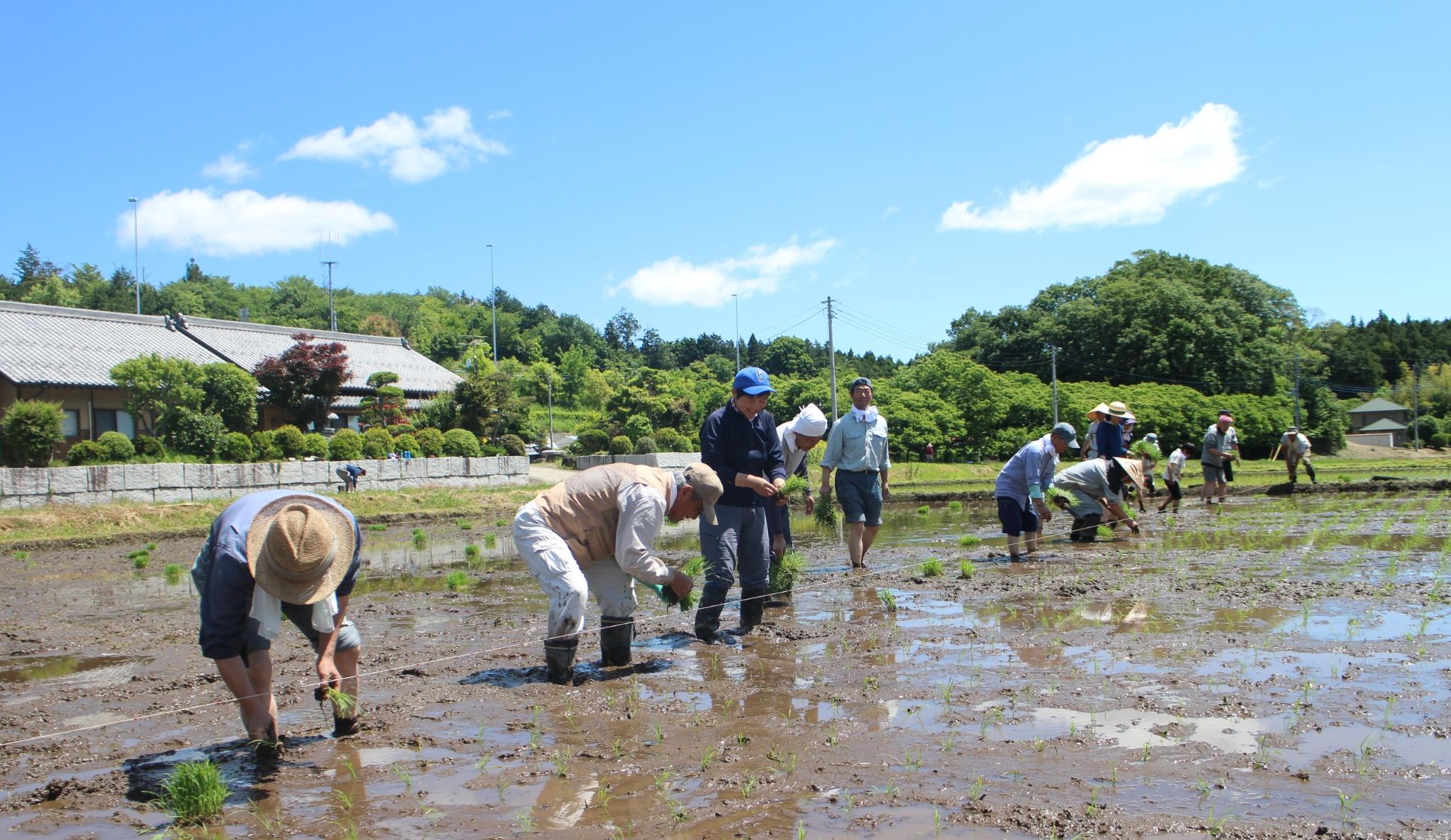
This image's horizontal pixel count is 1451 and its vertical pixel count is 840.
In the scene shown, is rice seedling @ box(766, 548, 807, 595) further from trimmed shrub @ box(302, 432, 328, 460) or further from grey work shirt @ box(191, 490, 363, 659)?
trimmed shrub @ box(302, 432, 328, 460)

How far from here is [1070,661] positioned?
5.99m

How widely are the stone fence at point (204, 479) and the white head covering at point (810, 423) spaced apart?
18.9 m

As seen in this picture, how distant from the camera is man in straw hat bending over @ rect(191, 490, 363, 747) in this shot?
14.4 ft

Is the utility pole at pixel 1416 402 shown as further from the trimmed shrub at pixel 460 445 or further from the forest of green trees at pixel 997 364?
the trimmed shrub at pixel 460 445

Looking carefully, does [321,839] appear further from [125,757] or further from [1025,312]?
[1025,312]

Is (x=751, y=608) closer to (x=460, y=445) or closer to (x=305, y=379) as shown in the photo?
(x=460, y=445)

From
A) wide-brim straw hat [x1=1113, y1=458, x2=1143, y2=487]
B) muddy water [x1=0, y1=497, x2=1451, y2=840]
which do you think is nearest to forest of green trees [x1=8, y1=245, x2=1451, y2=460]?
wide-brim straw hat [x1=1113, y1=458, x2=1143, y2=487]

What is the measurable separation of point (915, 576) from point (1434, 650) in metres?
4.68

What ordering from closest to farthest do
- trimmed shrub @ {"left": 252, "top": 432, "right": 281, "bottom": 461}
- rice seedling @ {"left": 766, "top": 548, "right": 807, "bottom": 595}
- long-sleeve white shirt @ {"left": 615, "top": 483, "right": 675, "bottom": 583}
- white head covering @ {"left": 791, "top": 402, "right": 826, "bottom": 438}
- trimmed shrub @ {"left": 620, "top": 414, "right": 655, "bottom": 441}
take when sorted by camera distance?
long-sleeve white shirt @ {"left": 615, "top": 483, "right": 675, "bottom": 583} → white head covering @ {"left": 791, "top": 402, "right": 826, "bottom": 438} → rice seedling @ {"left": 766, "top": 548, "right": 807, "bottom": 595} → trimmed shrub @ {"left": 252, "top": 432, "right": 281, "bottom": 461} → trimmed shrub @ {"left": 620, "top": 414, "right": 655, "bottom": 441}

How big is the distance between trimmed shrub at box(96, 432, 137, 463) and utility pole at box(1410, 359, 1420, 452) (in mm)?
76951

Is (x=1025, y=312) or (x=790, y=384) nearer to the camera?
(x=790, y=384)

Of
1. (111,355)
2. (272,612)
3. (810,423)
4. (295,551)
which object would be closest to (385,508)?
(111,355)

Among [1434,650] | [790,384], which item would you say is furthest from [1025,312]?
[1434,650]

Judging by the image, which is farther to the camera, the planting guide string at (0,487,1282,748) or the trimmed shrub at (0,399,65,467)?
the trimmed shrub at (0,399,65,467)
